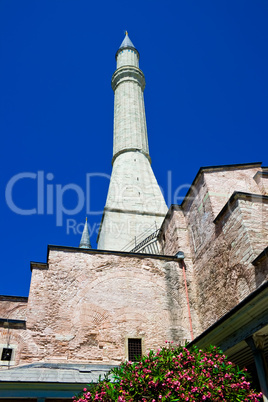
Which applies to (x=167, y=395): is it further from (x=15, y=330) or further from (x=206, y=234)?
(x=206, y=234)

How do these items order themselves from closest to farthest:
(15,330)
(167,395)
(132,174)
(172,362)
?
(167,395)
(172,362)
(15,330)
(132,174)

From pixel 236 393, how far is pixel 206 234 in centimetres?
581

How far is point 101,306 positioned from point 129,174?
40.4ft

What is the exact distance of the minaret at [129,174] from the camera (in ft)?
59.9

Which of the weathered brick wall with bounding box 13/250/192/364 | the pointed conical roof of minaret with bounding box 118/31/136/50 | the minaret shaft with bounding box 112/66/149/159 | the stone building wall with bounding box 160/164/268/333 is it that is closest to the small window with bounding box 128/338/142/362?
the weathered brick wall with bounding box 13/250/192/364

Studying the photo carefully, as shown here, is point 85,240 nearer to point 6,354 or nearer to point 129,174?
point 129,174

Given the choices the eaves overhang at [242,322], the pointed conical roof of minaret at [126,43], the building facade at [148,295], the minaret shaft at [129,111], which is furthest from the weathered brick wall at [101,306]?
the pointed conical roof of minaret at [126,43]

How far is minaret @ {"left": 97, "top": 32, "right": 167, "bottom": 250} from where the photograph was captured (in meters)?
18.3

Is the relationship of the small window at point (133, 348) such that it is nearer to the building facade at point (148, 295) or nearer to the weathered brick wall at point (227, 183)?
the building facade at point (148, 295)

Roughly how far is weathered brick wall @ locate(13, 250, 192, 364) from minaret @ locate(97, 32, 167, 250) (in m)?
6.18

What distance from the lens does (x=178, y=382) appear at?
202 inches

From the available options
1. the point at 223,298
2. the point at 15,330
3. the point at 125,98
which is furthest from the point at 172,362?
the point at 125,98

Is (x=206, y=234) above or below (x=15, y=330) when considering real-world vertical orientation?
above

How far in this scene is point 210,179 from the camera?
11227 mm
